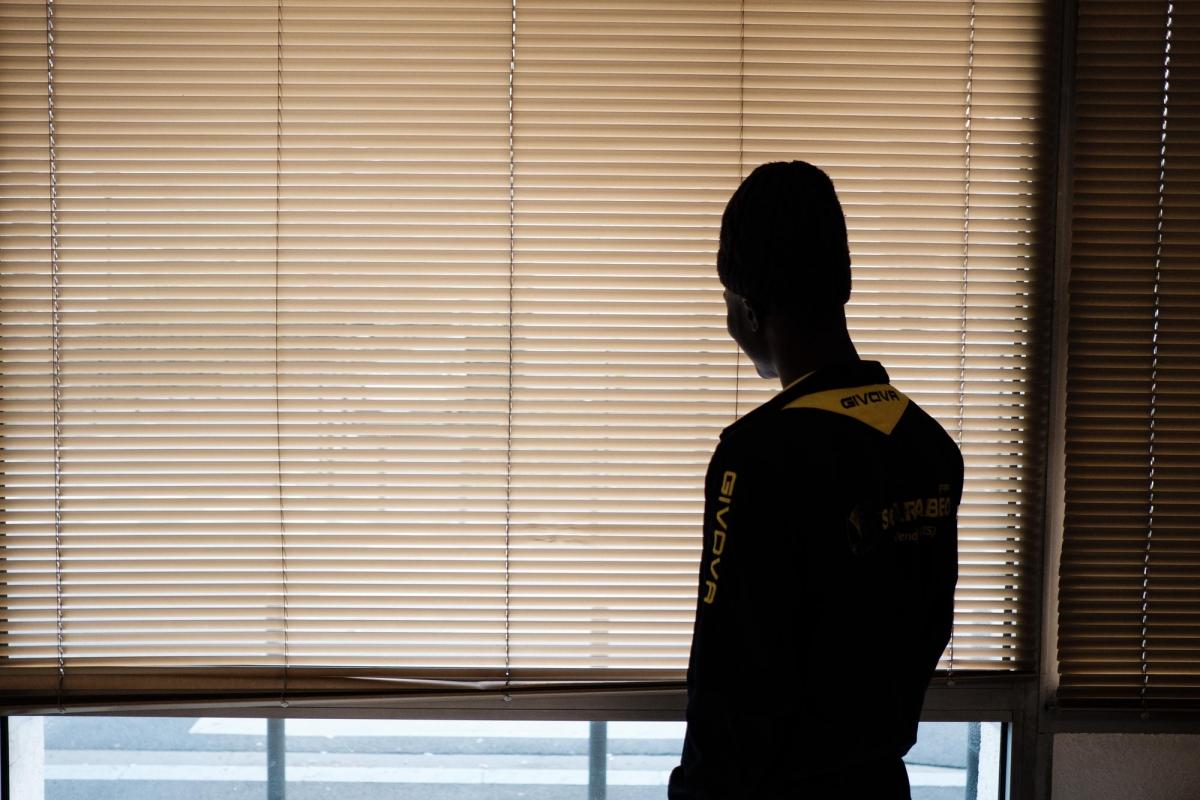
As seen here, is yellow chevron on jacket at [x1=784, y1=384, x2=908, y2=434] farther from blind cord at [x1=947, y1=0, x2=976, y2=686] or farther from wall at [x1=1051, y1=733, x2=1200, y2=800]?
wall at [x1=1051, y1=733, x2=1200, y2=800]

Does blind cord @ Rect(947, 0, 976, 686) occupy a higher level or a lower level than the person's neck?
higher

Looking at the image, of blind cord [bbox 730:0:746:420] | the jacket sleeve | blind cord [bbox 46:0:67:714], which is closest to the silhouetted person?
the jacket sleeve

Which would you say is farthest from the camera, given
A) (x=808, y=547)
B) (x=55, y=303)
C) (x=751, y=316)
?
(x=55, y=303)

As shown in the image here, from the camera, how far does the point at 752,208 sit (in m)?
1.10

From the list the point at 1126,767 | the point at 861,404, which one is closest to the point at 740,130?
the point at 861,404

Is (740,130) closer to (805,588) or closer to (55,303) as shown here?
(805,588)

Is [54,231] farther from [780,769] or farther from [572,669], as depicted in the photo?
[780,769]

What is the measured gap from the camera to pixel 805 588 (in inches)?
40.9

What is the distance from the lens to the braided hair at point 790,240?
1.09 metres

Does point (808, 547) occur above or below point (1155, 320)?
below

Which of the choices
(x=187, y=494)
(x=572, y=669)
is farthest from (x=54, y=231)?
(x=572, y=669)

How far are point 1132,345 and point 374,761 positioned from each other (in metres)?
1.91

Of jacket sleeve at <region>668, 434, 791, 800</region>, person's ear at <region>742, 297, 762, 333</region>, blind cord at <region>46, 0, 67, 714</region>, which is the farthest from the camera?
blind cord at <region>46, 0, 67, 714</region>

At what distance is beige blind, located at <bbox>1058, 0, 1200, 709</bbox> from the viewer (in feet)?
5.98
